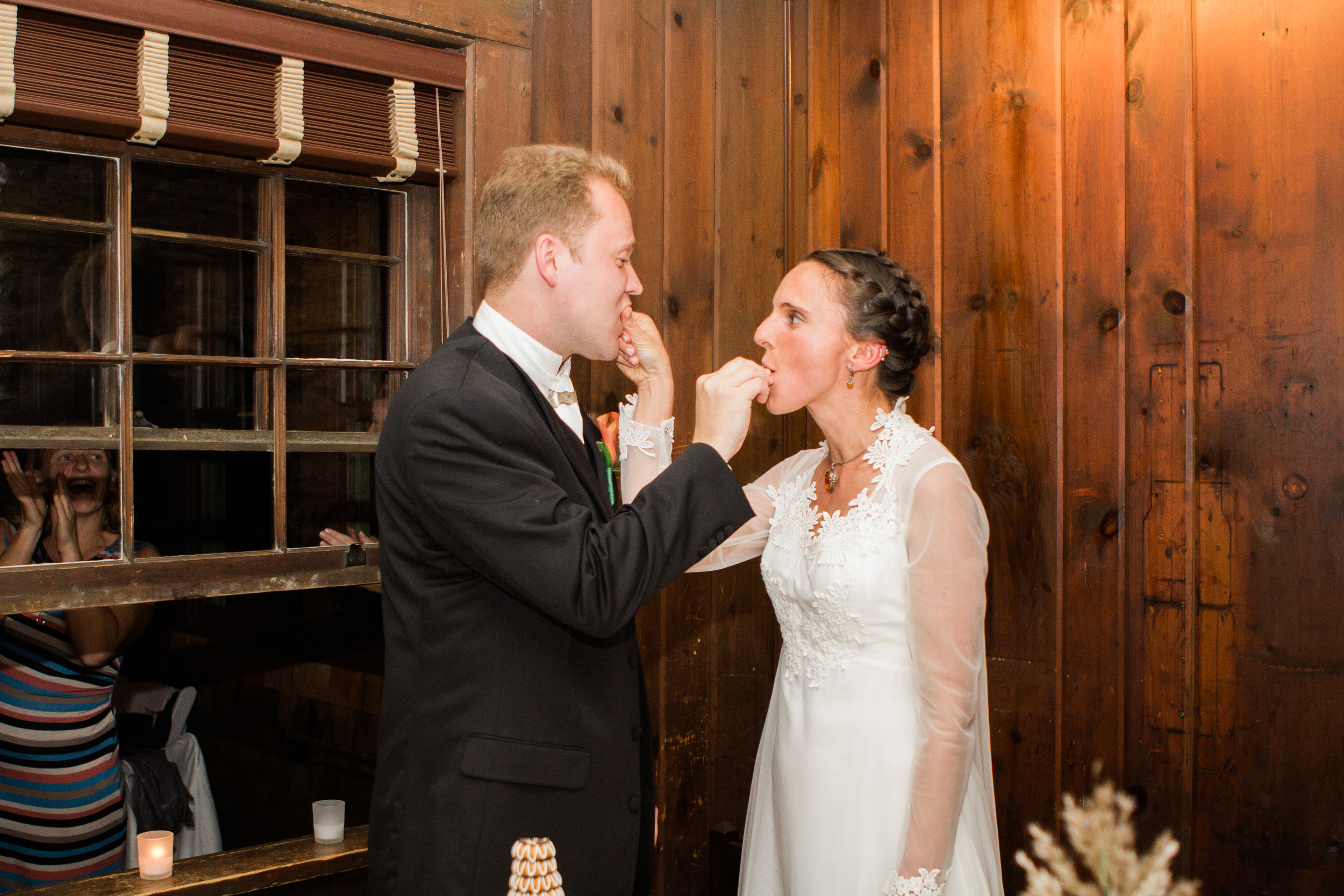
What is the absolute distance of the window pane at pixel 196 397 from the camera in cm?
181

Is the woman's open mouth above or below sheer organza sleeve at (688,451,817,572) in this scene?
above

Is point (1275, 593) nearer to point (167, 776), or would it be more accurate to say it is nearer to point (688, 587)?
point (688, 587)

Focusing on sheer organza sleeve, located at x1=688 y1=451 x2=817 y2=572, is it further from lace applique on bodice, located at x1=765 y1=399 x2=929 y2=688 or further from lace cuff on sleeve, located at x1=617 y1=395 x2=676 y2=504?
lace cuff on sleeve, located at x1=617 y1=395 x2=676 y2=504

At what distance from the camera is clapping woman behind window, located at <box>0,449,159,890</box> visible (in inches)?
92.7

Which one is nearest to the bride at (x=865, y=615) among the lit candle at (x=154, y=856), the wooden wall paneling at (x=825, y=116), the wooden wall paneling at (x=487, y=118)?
the wooden wall paneling at (x=487, y=118)

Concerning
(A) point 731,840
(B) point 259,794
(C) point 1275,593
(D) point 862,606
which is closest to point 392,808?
(D) point 862,606

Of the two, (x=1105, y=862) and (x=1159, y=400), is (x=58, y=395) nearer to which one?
(x=1105, y=862)

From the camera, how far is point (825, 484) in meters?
1.92

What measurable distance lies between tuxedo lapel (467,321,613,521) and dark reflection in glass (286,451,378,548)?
807mm

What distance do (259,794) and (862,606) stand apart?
294 cm

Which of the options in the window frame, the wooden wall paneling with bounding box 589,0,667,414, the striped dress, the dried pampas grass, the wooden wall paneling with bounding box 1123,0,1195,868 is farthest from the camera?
the striped dress

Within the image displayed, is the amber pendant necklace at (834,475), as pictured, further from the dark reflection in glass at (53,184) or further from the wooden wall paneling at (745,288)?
the dark reflection in glass at (53,184)

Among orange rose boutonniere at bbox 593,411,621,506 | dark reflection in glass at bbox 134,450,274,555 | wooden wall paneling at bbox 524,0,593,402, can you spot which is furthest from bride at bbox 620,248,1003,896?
dark reflection in glass at bbox 134,450,274,555

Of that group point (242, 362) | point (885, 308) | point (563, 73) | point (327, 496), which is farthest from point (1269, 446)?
point (242, 362)
